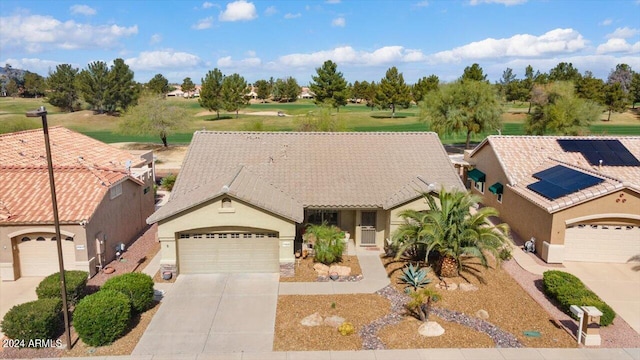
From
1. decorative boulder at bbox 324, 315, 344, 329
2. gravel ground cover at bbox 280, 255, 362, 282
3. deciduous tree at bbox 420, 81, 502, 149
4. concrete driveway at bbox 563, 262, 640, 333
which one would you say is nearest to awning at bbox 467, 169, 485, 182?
concrete driveway at bbox 563, 262, 640, 333

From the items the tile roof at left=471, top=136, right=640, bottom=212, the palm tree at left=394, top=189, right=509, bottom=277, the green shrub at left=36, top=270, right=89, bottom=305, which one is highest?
the tile roof at left=471, top=136, right=640, bottom=212

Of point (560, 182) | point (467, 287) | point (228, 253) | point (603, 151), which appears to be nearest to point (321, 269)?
point (228, 253)

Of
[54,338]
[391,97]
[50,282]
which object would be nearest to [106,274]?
[50,282]

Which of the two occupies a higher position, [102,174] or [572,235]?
[102,174]

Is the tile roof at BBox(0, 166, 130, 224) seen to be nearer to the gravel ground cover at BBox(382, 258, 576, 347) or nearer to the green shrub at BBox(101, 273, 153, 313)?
the green shrub at BBox(101, 273, 153, 313)

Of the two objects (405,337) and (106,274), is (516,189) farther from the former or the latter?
(106,274)
